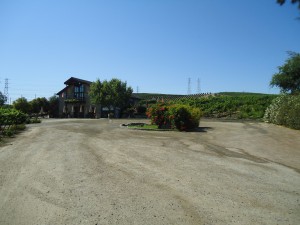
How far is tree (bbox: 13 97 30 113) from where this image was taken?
52.4m

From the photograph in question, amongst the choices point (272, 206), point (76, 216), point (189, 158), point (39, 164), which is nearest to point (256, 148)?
point (189, 158)

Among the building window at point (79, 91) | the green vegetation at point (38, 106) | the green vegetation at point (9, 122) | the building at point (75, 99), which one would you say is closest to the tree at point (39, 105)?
the green vegetation at point (38, 106)

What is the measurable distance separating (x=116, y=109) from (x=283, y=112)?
3303cm

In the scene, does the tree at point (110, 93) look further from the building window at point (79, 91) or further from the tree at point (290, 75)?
the tree at point (290, 75)

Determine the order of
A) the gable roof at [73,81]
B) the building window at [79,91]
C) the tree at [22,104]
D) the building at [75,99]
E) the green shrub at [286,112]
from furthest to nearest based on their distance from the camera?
the building window at [79,91] < the gable roof at [73,81] < the building at [75,99] < the tree at [22,104] < the green shrub at [286,112]

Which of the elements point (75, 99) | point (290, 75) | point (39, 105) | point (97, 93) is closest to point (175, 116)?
point (290, 75)

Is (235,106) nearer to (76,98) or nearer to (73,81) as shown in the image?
(76,98)

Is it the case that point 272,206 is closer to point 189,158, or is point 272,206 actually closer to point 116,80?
point 189,158

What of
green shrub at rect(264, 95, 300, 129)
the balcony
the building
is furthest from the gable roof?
green shrub at rect(264, 95, 300, 129)

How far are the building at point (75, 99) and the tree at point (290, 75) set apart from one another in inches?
1328

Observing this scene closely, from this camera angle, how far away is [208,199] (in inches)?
234

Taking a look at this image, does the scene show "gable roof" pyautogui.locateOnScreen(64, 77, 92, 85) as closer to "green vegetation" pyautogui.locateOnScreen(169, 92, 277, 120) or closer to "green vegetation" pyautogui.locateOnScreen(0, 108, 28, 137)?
"green vegetation" pyautogui.locateOnScreen(169, 92, 277, 120)

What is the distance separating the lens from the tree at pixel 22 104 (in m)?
52.4

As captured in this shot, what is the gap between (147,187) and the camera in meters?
6.69
